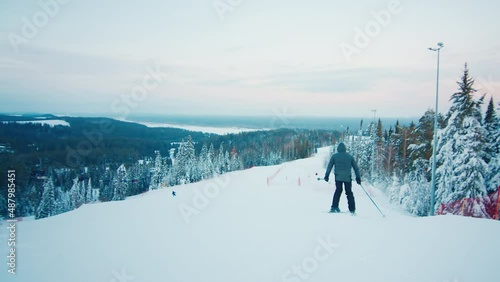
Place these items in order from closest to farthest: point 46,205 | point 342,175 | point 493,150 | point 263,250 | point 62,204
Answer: point 263,250 → point 342,175 → point 493,150 → point 46,205 → point 62,204

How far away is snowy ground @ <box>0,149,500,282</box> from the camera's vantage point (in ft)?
14.2

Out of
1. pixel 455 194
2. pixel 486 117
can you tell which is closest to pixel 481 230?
pixel 455 194

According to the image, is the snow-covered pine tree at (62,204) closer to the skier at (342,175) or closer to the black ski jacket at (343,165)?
the skier at (342,175)

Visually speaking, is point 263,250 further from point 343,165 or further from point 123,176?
point 123,176

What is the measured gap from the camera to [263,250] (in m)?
5.29

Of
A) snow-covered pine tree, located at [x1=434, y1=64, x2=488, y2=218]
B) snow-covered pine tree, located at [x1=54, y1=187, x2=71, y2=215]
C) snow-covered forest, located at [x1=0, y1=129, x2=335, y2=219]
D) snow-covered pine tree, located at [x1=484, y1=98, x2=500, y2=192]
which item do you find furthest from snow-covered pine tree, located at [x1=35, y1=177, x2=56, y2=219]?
snow-covered pine tree, located at [x1=484, y1=98, x2=500, y2=192]

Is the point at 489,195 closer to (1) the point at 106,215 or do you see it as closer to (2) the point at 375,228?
(2) the point at 375,228

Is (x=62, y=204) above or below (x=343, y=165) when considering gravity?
below

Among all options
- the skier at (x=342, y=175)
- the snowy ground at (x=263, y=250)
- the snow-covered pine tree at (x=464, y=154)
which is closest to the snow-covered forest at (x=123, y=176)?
the snowy ground at (x=263, y=250)

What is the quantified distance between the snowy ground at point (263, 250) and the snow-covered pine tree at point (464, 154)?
14097 mm

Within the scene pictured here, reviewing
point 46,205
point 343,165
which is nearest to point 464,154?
point 343,165

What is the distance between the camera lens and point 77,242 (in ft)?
21.0

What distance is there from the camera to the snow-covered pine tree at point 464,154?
55.5 ft

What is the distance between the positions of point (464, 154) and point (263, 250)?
61.3ft
